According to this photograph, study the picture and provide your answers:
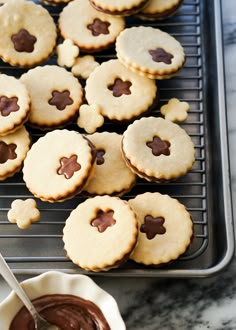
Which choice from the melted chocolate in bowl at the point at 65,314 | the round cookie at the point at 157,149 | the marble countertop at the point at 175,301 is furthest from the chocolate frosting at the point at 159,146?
the melted chocolate in bowl at the point at 65,314

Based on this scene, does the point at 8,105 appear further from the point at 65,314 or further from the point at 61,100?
the point at 65,314

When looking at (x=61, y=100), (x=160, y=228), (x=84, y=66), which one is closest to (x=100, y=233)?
(x=160, y=228)

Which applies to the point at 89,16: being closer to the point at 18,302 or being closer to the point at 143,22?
the point at 143,22

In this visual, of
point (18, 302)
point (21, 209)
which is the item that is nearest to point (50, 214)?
point (21, 209)

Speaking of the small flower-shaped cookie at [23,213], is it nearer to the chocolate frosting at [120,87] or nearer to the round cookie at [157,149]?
the round cookie at [157,149]

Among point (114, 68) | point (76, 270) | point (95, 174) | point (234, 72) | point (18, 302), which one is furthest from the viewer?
point (234, 72)
